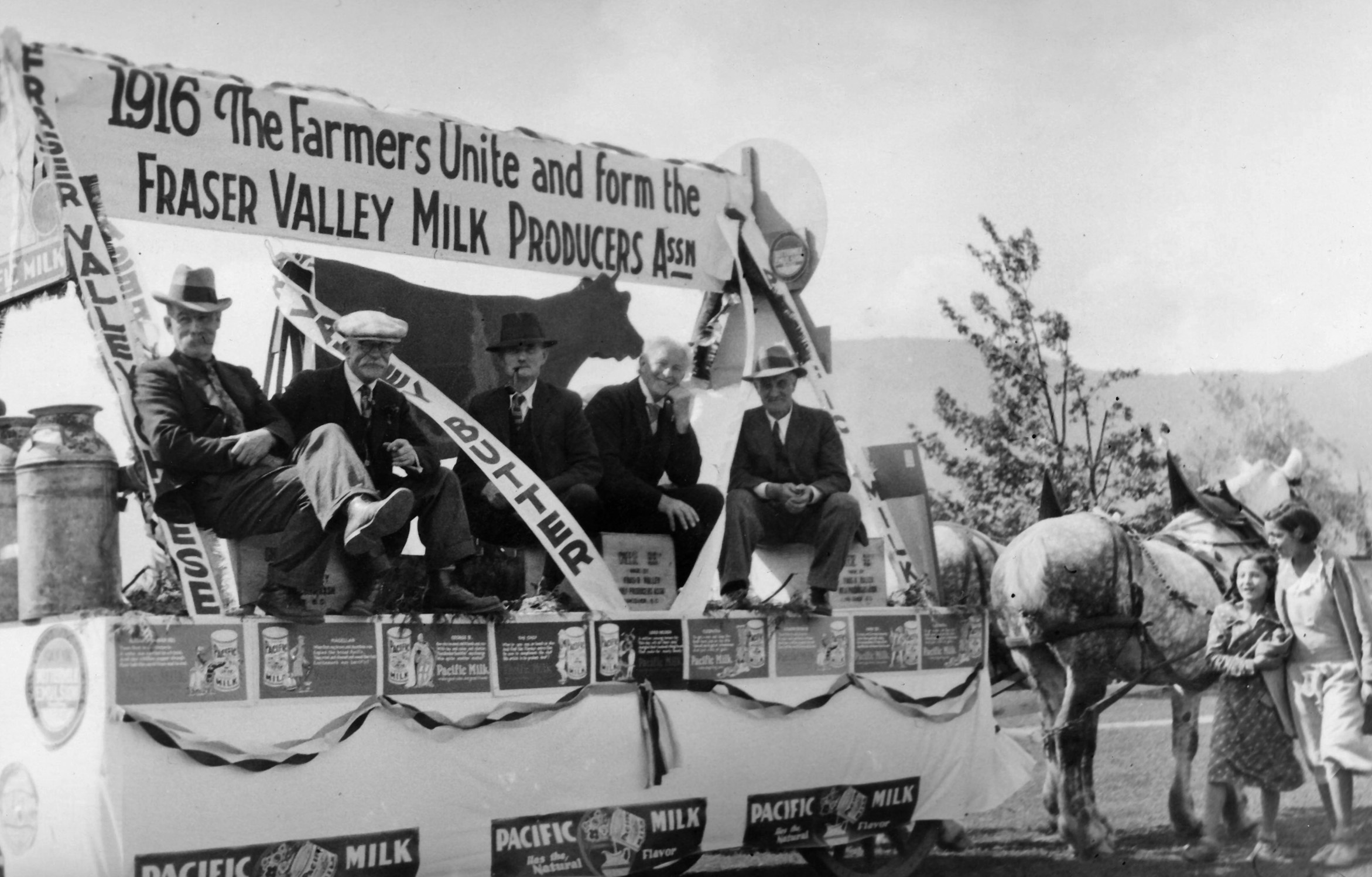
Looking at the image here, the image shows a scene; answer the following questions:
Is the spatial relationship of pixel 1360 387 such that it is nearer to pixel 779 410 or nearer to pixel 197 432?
pixel 779 410

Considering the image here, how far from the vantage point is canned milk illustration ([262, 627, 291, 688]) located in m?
6.17

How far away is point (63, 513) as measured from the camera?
6266 mm

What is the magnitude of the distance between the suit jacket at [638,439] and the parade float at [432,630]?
0.29m

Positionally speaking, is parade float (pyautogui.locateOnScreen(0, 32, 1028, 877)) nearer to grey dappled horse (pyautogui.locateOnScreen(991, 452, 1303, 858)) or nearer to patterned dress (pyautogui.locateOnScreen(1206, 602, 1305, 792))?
grey dappled horse (pyautogui.locateOnScreen(991, 452, 1303, 858))

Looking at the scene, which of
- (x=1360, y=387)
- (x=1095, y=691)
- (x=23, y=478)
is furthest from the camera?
(x=1360, y=387)

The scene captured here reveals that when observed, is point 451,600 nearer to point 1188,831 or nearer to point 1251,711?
point 1251,711

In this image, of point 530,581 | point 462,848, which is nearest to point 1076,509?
point 530,581

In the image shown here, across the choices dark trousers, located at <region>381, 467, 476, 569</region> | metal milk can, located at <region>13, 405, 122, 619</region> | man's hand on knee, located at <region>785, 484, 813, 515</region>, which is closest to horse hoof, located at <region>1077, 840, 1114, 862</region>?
man's hand on knee, located at <region>785, 484, 813, 515</region>

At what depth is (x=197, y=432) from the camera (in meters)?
6.51

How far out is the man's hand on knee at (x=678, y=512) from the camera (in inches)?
326

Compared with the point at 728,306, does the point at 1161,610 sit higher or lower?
lower

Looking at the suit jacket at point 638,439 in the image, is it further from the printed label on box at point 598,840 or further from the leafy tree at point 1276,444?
the leafy tree at point 1276,444

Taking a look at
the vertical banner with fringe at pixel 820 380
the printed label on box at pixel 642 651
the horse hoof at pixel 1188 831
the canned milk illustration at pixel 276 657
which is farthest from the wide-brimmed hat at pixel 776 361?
the horse hoof at pixel 1188 831

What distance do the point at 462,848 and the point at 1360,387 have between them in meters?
17.2
